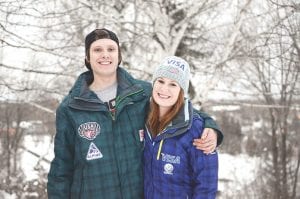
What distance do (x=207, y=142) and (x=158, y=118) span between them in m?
0.32

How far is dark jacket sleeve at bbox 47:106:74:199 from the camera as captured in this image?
2268 mm

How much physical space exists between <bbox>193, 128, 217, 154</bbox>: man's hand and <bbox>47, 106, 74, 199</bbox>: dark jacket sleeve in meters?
0.68

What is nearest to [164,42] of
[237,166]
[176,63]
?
[176,63]

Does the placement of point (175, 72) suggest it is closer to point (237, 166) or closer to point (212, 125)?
point (212, 125)

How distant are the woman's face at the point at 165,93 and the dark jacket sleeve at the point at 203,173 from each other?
0.27 metres

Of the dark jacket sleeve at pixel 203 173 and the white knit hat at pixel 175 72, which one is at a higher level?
the white knit hat at pixel 175 72

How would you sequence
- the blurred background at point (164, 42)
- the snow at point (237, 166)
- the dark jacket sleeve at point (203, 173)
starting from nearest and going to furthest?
the dark jacket sleeve at point (203, 173) → the blurred background at point (164, 42) → the snow at point (237, 166)

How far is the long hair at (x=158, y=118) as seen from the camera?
222 centimetres

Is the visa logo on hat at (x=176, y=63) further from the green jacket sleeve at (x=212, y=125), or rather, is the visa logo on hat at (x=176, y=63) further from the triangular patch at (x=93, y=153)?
the triangular patch at (x=93, y=153)

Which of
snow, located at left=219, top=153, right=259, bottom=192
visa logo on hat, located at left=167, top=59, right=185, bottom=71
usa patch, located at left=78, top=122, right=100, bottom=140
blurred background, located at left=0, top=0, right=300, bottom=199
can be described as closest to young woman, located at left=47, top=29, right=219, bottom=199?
usa patch, located at left=78, top=122, right=100, bottom=140

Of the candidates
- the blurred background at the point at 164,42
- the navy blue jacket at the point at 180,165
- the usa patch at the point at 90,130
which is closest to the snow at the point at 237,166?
the blurred background at the point at 164,42

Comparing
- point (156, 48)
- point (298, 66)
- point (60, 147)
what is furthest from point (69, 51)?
point (60, 147)

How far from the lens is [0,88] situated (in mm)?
6277

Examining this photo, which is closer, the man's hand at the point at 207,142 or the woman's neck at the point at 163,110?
the man's hand at the point at 207,142
